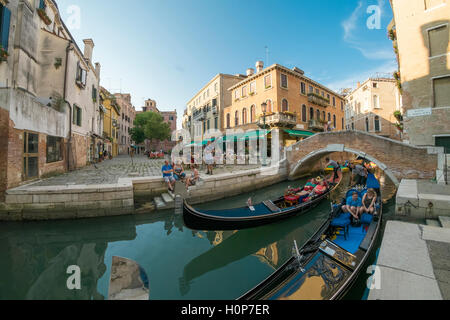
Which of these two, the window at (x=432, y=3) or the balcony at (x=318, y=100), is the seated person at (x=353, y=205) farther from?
the balcony at (x=318, y=100)

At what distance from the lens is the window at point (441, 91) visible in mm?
9023

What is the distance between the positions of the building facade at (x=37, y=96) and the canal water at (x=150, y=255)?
90.9 inches

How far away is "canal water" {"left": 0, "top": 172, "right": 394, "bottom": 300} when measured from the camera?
3.11 metres

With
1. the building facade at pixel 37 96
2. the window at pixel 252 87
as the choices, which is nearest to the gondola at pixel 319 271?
the building facade at pixel 37 96

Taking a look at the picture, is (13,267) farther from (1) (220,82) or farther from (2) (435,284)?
(1) (220,82)

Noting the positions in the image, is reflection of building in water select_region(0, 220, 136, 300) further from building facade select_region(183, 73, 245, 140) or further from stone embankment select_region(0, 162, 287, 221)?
building facade select_region(183, 73, 245, 140)

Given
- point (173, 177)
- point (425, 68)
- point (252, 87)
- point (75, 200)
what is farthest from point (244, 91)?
point (75, 200)

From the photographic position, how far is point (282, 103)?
16094mm

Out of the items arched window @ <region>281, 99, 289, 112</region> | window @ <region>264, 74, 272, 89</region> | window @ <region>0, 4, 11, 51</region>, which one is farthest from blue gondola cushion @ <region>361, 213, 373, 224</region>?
window @ <region>264, 74, 272, 89</region>

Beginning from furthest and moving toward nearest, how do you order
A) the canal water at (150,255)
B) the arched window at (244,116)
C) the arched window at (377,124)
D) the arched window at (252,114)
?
the arched window at (377,124)
the arched window at (244,116)
the arched window at (252,114)
the canal water at (150,255)

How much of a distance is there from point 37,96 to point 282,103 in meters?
16.0

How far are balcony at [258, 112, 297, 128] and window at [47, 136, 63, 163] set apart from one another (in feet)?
43.9

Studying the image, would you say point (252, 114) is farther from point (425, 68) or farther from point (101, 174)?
point (101, 174)
